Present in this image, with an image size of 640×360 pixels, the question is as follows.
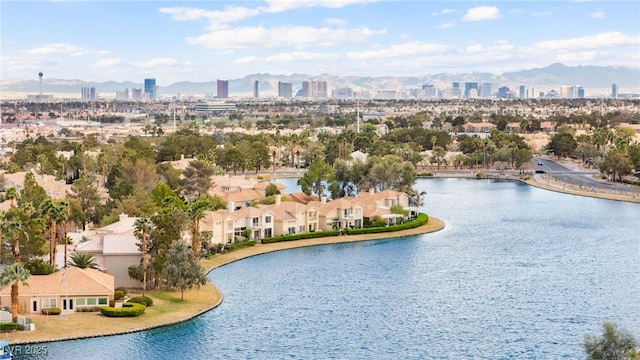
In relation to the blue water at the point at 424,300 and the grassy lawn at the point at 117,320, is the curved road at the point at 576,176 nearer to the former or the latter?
the blue water at the point at 424,300

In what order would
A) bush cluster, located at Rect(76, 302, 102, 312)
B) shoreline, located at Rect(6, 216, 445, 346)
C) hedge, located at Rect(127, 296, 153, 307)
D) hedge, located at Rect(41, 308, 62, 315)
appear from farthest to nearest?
hedge, located at Rect(127, 296, 153, 307)
bush cluster, located at Rect(76, 302, 102, 312)
hedge, located at Rect(41, 308, 62, 315)
shoreline, located at Rect(6, 216, 445, 346)

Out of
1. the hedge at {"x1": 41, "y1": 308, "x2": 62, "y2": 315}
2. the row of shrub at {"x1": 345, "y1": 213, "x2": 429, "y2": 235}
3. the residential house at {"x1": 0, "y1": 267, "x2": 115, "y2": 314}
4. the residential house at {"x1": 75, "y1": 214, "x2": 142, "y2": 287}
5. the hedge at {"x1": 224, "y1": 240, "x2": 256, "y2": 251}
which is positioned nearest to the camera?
the hedge at {"x1": 41, "y1": 308, "x2": 62, "y2": 315}

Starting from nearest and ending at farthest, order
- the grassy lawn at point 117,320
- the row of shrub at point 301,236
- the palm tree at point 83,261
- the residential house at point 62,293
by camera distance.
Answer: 1. the grassy lawn at point 117,320
2. the residential house at point 62,293
3. the palm tree at point 83,261
4. the row of shrub at point 301,236

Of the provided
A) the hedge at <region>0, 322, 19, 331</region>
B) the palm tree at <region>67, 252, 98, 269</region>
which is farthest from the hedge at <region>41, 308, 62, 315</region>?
the palm tree at <region>67, 252, 98, 269</region>

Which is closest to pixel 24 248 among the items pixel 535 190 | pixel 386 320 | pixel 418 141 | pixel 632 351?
pixel 386 320

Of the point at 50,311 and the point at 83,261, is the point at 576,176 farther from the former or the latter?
the point at 50,311

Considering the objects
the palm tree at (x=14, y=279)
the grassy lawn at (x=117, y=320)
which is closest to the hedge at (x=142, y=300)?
the grassy lawn at (x=117, y=320)

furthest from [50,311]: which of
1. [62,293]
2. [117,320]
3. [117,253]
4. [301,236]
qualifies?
[301,236]

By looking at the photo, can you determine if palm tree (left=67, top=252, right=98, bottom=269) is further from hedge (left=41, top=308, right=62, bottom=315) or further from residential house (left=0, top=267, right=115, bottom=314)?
hedge (left=41, top=308, right=62, bottom=315)
